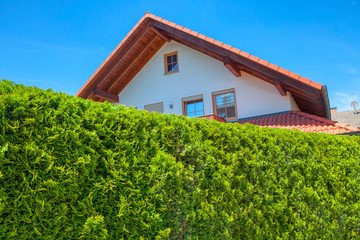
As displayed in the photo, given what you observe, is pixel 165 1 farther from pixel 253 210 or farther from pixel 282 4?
pixel 253 210

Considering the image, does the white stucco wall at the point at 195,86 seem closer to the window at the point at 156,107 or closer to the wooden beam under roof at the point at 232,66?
the window at the point at 156,107

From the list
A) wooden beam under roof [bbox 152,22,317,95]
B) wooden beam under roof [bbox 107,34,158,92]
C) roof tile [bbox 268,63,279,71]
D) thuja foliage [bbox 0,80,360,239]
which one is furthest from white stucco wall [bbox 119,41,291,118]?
thuja foliage [bbox 0,80,360,239]

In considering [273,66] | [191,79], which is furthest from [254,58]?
[191,79]

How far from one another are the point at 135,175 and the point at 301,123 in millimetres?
9516

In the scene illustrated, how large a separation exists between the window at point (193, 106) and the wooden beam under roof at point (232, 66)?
2089 millimetres

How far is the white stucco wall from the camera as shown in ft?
43.3

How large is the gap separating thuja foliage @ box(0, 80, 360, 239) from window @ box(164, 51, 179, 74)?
995 centimetres

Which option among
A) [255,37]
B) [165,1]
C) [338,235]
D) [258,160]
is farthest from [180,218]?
[255,37]

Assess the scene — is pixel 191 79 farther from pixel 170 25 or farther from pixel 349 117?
pixel 349 117

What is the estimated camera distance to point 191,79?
14.7 m

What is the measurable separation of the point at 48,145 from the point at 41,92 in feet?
1.91

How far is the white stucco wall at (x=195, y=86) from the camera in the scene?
1319 cm

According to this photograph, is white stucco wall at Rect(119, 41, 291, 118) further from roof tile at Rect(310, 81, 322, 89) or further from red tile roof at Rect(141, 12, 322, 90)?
roof tile at Rect(310, 81, 322, 89)

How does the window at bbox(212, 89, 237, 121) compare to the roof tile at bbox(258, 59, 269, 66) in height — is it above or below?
below
